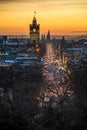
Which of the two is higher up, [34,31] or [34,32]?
[34,31]

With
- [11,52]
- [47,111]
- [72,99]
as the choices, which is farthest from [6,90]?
[11,52]

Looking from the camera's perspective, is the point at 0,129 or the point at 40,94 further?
the point at 40,94

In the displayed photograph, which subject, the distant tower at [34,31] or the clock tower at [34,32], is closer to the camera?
the clock tower at [34,32]

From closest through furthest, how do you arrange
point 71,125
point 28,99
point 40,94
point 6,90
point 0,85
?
point 71,125
point 28,99
point 40,94
point 6,90
point 0,85

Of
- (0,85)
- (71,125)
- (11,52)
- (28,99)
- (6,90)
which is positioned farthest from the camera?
(11,52)

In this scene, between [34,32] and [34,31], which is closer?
[34,32]

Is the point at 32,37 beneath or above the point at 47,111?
above

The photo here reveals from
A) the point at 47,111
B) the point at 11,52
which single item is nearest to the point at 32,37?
the point at 11,52

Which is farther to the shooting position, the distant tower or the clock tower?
the distant tower

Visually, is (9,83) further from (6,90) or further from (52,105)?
(52,105)
